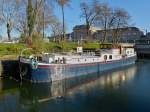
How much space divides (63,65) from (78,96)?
9.66 metres

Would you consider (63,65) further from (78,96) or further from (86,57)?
(78,96)

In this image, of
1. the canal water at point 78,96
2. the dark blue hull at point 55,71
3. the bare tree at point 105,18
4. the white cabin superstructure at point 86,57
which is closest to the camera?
the canal water at point 78,96

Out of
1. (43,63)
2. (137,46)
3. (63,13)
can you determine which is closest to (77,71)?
(43,63)

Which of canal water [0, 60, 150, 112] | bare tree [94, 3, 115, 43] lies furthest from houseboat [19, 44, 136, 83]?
bare tree [94, 3, 115, 43]

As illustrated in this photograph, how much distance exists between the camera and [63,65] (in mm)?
38688

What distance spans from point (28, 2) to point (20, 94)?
1057 inches

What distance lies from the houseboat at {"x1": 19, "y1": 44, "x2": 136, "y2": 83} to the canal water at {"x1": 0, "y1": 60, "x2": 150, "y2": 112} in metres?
1.24

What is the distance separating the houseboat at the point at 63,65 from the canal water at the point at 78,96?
49.0 inches

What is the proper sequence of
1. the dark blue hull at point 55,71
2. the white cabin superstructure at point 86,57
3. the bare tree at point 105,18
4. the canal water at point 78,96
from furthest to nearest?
the bare tree at point 105,18, the white cabin superstructure at point 86,57, the dark blue hull at point 55,71, the canal water at point 78,96

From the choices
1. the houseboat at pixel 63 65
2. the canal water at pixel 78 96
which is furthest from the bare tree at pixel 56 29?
the canal water at pixel 78 96

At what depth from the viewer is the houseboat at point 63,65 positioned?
3603cm

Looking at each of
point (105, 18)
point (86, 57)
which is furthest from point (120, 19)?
point (86, 57)

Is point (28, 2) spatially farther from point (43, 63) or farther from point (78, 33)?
point (78, 33)

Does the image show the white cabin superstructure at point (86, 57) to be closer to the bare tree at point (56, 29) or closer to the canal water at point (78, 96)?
the canal water at point (78, 96)
